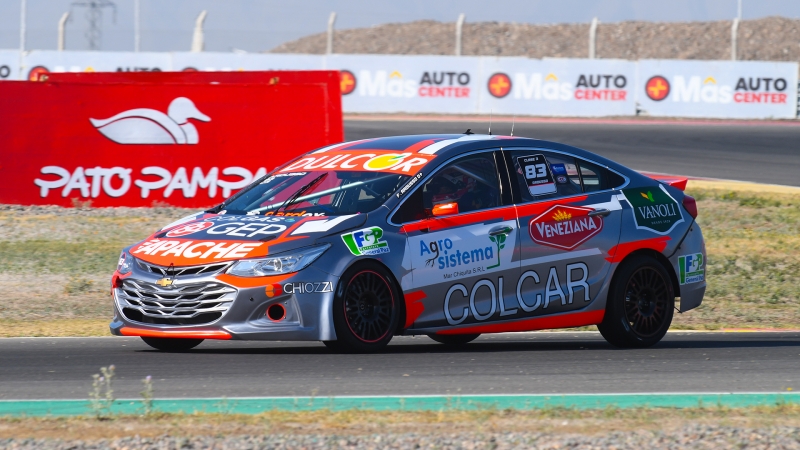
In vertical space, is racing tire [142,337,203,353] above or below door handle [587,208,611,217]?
below

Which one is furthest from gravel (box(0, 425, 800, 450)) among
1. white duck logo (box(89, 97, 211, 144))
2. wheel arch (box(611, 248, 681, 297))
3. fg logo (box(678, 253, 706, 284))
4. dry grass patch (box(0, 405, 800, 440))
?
white duck logo (box(89, 97, 211, 144))

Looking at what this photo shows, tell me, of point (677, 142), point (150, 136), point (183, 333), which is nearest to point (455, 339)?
point (183, 333)

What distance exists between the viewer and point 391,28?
285 ft

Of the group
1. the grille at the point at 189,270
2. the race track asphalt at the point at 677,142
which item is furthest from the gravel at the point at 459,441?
the race track asphalt at the point at 677,142

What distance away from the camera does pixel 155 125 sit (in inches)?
655

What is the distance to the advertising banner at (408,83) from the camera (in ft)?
127

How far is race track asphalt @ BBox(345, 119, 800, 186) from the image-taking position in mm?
23547

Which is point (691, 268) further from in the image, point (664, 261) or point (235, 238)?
point (235, 238)

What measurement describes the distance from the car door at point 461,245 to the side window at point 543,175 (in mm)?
156

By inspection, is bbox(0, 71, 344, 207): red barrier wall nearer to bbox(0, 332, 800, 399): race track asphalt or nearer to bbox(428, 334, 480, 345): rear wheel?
bbox(0, 332, 800, 399): race track asphalt

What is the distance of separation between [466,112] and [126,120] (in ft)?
74.9

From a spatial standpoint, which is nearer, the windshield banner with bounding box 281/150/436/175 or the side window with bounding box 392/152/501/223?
the side window with bounding box 392/152/501/223

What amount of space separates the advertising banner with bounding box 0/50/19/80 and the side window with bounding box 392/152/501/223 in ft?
102

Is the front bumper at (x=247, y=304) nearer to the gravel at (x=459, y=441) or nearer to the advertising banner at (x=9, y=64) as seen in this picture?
the gravel at (x=459, y=441)
